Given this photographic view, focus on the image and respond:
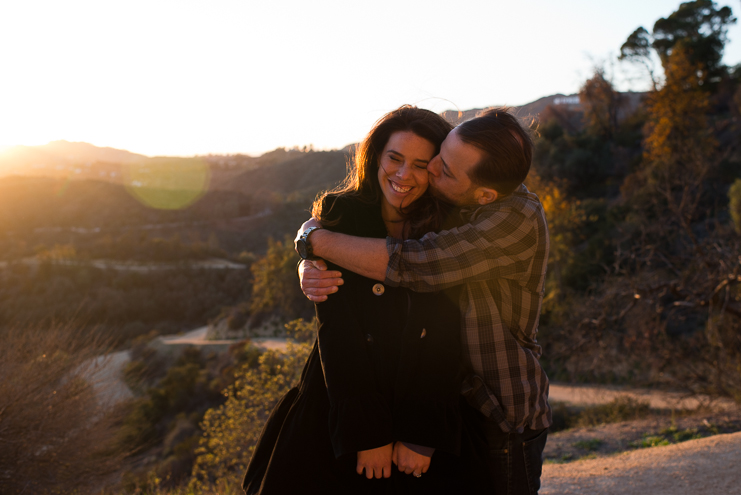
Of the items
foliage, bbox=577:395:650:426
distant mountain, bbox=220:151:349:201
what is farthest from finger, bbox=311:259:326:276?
distant mountain, bbox=220:151:349:201

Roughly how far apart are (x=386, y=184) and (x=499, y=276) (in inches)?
23.6

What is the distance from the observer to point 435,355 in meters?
1.60

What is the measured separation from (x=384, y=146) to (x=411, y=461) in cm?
122

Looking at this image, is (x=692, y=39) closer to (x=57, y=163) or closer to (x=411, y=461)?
(x=411, y=461)

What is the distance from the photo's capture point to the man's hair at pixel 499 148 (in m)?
1.72

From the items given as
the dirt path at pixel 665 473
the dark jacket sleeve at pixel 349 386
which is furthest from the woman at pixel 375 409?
the dirt path at pixel 665 473

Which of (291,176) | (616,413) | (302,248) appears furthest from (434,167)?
(291,176)

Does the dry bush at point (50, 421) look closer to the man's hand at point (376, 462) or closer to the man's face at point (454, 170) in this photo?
the man's hand at point (376, 462)

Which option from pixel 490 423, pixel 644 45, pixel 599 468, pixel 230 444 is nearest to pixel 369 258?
pixel 490 423

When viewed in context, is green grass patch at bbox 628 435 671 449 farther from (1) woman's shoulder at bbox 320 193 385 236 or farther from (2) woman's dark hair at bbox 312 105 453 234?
(1) woman's shoulder at bbox 320 193 385 236

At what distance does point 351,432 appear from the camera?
5.02 feet

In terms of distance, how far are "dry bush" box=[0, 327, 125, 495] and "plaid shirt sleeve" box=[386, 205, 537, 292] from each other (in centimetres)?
672

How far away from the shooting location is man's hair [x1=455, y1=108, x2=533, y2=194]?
1718 millimetres

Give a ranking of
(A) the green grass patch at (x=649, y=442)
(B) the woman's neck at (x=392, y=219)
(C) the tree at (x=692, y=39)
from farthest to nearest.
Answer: (C) the tree at (x=692, y=39) → (A) the green grass patch at (x=649, y=442) → (B) the woman's neck at (x=392, y=219)
